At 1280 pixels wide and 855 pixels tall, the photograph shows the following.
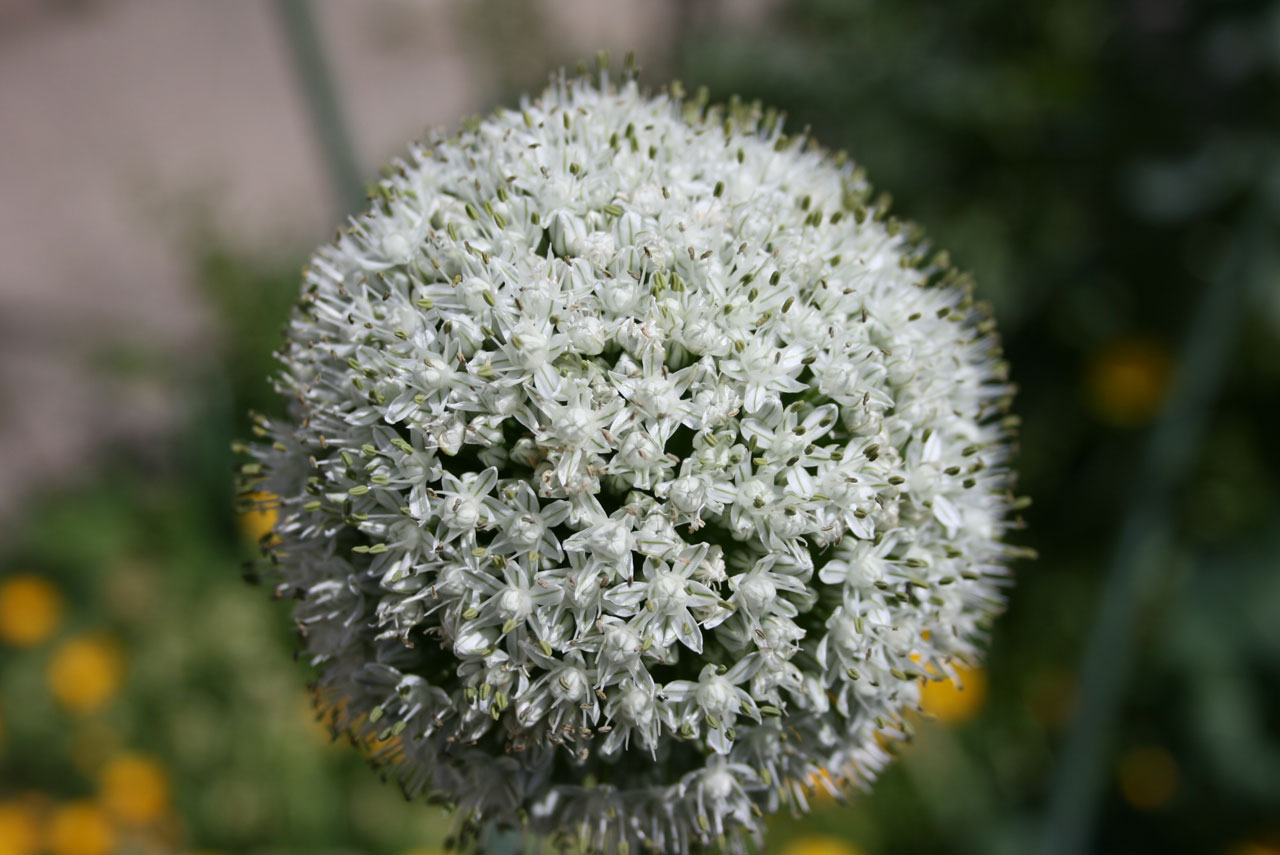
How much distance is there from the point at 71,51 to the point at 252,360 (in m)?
5.30

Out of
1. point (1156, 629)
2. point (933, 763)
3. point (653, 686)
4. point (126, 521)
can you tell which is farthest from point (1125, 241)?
point (126, 521)

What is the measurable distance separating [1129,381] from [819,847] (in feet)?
8.01

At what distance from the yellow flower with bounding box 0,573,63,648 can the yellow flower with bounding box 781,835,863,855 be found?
3.23 meters

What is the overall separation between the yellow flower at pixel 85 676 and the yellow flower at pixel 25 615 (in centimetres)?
29

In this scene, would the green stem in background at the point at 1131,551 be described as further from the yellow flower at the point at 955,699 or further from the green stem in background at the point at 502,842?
the green stem in background at the point at 502,842

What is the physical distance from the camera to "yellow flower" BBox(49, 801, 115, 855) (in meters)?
3.59

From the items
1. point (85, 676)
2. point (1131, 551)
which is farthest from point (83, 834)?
point (1131, 551)

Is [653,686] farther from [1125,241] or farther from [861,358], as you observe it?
[1125,241]

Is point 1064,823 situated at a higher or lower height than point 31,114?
lower

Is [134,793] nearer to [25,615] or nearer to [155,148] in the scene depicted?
[25,615]

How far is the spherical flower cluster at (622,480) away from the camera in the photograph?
1.47 metres

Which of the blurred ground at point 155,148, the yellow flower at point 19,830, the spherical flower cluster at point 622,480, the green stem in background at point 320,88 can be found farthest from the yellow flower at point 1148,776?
the blurred ground at point 155,148

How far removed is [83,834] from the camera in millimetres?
3604

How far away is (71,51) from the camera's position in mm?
8250
